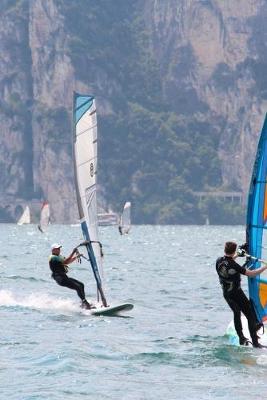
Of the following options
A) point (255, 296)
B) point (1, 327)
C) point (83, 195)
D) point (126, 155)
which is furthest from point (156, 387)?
point (126, 155)

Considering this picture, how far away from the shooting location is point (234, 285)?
1822cm

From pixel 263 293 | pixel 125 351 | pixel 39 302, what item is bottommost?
pixel 39 302

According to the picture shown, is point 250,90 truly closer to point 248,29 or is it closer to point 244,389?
point 248,29

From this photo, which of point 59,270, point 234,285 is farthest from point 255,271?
point 59,270

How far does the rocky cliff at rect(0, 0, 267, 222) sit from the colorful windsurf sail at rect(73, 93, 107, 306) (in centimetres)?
15436

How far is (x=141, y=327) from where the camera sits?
74.0 feet

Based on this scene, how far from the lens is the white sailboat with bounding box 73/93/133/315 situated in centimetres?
2534

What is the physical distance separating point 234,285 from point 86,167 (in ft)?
27.2

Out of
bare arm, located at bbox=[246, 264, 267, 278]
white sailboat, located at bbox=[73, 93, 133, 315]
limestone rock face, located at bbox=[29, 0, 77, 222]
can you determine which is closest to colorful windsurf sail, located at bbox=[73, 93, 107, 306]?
white sailboat, located at bbox=[73, 93, 133, 315]

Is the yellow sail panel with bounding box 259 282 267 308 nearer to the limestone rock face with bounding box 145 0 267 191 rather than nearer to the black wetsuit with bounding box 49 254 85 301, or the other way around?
the black wetsuit with bounding box 49 254 85 301

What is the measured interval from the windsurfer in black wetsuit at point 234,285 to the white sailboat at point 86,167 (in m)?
6.99

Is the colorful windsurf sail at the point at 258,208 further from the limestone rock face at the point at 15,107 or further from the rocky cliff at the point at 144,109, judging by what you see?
the limestone rock face at the point at 15,107

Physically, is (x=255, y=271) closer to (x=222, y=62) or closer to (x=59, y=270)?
(x=59, y=270)

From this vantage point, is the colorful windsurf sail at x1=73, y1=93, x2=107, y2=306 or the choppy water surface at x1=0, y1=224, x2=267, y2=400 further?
the colorful windsurf sail at x1=73, y1=93, x2=107, y2=306
